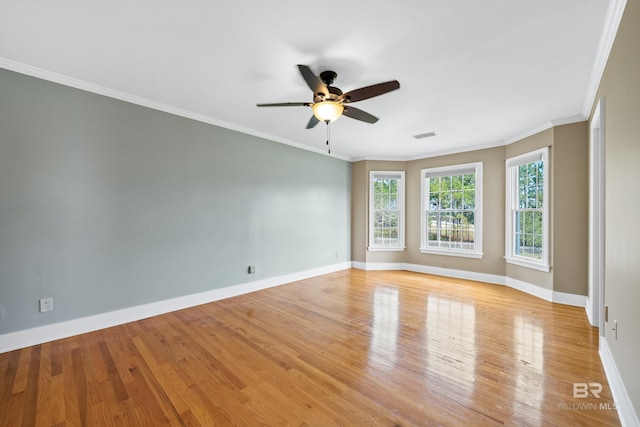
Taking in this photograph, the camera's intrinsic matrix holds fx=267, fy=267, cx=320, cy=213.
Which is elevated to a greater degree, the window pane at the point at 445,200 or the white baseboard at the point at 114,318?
the window pane at the point at 445,200

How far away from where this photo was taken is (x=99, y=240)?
2928 millimetres

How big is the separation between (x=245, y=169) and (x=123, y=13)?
255cm

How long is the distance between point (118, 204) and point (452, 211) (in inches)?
223

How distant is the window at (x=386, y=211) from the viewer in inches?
244

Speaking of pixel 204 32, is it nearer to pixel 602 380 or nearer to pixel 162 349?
pixel 162 349

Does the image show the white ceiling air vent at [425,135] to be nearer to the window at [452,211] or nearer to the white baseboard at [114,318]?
the window at [452,211]

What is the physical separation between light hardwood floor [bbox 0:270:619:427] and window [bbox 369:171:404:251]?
270 centimetres

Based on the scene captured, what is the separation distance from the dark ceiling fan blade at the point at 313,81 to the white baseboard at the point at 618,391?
9.51ft

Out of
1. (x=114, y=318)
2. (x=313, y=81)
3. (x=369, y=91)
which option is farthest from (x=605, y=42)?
(x=114, y=318)

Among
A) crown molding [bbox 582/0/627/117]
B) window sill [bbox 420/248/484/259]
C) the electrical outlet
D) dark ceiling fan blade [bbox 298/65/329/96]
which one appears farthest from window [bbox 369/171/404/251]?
the electrical outlet

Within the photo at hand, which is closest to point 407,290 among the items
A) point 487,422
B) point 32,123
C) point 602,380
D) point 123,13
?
point 602,380

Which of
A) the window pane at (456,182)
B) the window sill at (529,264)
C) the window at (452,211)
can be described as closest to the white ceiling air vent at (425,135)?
the window at (452,211)

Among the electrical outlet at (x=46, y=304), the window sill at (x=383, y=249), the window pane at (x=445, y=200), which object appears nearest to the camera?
the electrical outlet at (x=46, y=304)

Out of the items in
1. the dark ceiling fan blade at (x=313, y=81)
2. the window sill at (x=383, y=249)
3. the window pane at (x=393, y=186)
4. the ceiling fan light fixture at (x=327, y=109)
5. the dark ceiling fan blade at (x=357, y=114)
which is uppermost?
the dark ceiling fan blade at (x=313, y=81)
